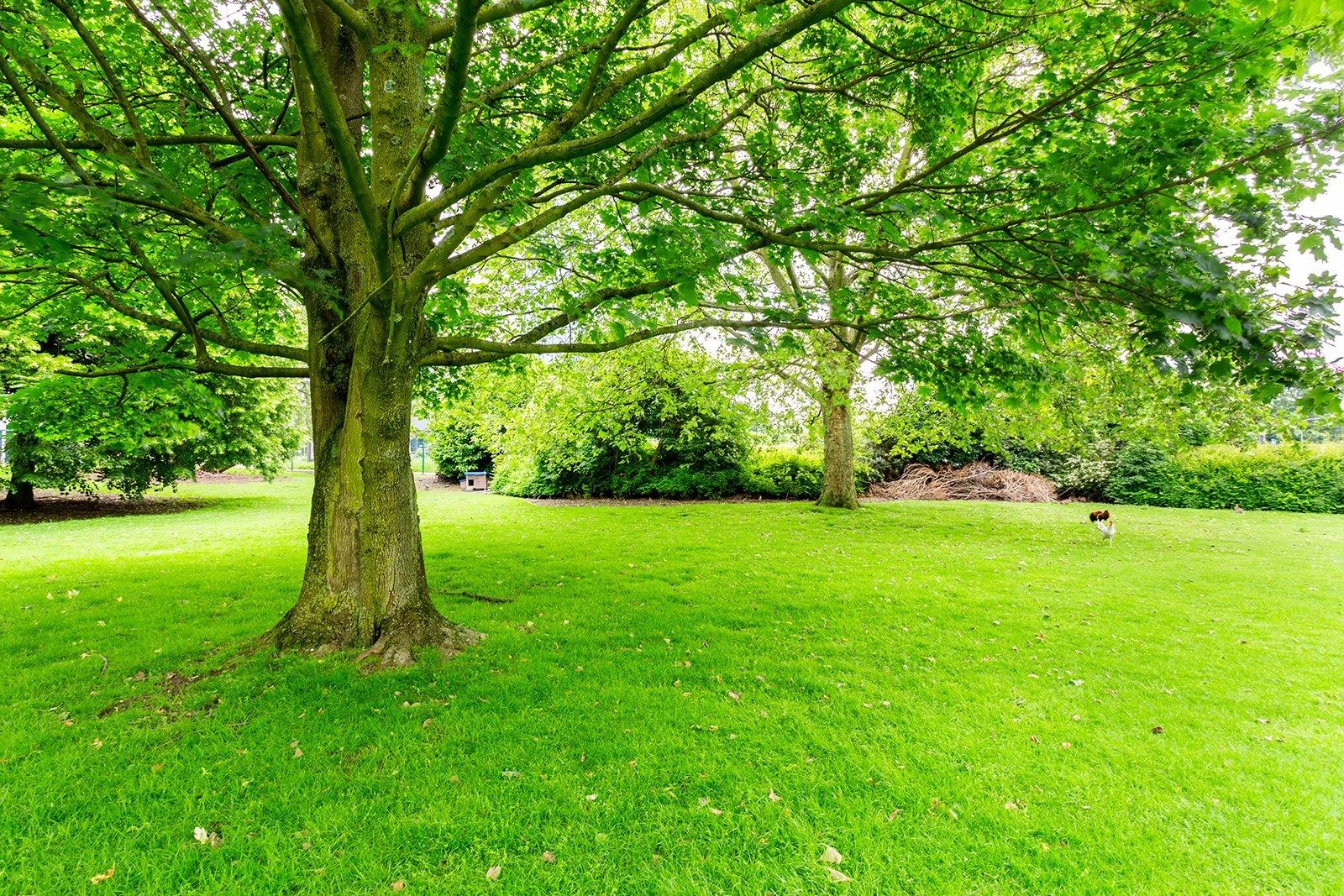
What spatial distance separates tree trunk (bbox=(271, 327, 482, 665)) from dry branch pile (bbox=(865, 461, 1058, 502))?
22.0m

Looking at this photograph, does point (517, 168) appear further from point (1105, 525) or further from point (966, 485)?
point (966, 485)

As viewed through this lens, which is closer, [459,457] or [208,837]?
[208,837]

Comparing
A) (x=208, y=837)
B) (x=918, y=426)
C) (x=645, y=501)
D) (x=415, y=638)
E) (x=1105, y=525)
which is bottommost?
(x=208, y=837)

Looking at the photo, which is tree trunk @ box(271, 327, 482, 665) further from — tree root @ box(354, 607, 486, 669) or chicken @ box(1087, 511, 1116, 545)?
chicken @ box(1087, 511, 1116, 545)

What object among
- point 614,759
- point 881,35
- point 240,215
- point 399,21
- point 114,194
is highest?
point 881,35

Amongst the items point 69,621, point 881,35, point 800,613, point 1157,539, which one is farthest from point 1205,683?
point 69,621

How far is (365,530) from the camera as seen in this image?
541 centimetres

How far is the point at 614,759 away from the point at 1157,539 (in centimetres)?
1572

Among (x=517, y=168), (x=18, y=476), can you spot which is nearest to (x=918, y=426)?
(x=517, y=168)

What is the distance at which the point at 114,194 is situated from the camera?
3869 millimetres

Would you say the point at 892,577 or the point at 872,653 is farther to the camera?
the point at 892,577

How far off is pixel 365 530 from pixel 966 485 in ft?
83.4

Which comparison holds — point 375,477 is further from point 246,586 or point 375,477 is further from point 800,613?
point 800,613

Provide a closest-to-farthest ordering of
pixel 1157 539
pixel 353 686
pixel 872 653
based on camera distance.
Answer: pixel 353 686, pixel 872 653, pixel 1157 539
